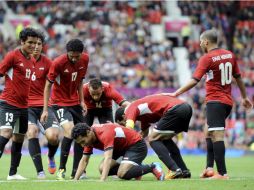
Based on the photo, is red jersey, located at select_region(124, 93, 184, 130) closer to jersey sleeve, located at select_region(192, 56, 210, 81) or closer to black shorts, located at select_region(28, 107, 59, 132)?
jersey sleeve, located at select_region(192, 56, 210, 81)

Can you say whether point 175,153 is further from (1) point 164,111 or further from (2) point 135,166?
(2) point 135,166

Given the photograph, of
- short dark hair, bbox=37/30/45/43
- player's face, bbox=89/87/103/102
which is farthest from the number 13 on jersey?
short dark hair, bbox=37/30/45/43

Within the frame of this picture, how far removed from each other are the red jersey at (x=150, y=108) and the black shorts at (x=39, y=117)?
1.98 meters

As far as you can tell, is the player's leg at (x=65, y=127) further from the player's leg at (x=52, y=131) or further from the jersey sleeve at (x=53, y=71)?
the jersey sleeve at (x=53, y=71)

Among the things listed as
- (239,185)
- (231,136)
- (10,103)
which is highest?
(10,103)

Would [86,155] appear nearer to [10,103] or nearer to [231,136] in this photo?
[10,103]

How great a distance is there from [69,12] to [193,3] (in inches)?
259

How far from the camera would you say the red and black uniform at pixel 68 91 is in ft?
52.2

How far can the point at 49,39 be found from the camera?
3753 cm

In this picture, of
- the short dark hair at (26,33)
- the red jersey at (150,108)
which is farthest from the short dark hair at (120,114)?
the short dark hair at (26,33)

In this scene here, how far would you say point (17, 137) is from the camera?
Result: 15.2m

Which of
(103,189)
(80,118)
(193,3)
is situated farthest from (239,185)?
(193,3)

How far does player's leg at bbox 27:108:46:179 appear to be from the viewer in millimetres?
15398

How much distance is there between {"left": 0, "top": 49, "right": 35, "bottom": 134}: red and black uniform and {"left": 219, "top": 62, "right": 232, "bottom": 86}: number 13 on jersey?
11.3ft
